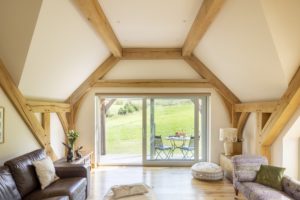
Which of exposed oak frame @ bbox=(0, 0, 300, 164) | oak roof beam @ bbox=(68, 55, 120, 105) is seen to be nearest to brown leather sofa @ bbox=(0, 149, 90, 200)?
exposed oak frame @ bbox=(0, 0, 300, 164)

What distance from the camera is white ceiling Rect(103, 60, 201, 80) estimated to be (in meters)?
6.45

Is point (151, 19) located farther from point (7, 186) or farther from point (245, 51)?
point (7, 186)

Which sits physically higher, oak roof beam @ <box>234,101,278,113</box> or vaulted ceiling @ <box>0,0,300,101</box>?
vaulted ceiling @ <box>0,0,300,101</box>

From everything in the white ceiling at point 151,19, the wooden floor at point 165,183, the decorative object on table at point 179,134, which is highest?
the white ceiling at point 151,19

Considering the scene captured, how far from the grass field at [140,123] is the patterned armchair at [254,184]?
2.71 metres

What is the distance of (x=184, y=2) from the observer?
3.47m

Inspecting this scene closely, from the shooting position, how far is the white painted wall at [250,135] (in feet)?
18.7

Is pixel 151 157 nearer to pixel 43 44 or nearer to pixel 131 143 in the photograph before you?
pixel 131 143

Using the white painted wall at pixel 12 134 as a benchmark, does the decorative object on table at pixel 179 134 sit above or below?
below

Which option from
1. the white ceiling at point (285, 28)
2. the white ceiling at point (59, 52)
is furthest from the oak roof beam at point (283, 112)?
the white ceiling at point (59, 52)

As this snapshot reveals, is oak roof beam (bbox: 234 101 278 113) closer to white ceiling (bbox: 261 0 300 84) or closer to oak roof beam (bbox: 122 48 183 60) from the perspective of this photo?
white ceiling (bbox: 261 0 300 84)

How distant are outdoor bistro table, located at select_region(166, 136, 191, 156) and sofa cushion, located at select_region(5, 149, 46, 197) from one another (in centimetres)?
411

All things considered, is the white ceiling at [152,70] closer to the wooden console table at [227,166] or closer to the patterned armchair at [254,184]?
the wooden console table at [227,166]

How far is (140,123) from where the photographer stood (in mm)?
7059
